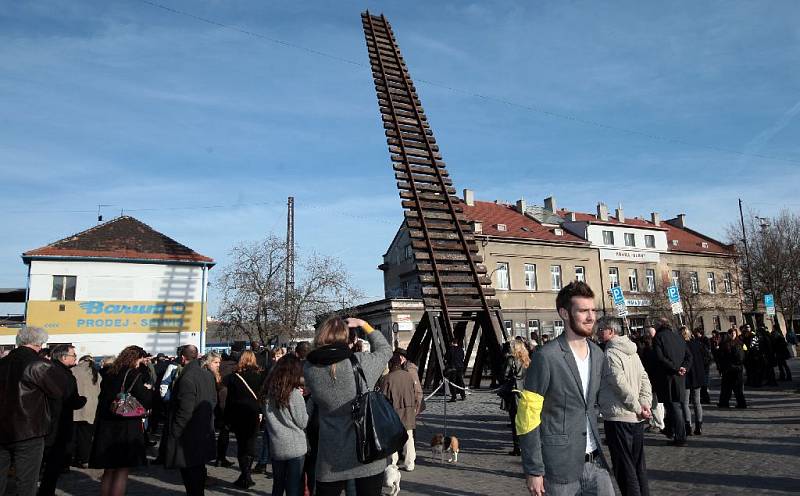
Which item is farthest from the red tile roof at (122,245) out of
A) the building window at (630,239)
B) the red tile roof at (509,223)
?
the building window at (630,239)

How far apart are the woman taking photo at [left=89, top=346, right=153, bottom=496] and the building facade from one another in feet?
115

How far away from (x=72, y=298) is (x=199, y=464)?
26.2m

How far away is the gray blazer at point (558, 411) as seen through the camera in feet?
11.1

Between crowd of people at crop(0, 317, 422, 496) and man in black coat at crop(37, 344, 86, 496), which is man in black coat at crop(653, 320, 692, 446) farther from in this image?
man in black coat at crop(37, 344, 86, 496)

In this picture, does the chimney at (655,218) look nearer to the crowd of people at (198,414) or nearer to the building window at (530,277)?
the building window at (530,277)

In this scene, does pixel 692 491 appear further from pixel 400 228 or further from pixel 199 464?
pixel 400 228

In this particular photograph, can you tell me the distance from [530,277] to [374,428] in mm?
40617

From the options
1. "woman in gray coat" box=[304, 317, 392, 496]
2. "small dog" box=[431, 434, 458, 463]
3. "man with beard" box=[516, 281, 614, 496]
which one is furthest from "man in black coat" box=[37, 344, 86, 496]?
"man with beard" box=[516, 281, 614, 496]

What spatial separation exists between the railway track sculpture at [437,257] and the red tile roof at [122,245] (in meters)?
17.6

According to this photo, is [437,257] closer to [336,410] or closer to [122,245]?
[336,410]

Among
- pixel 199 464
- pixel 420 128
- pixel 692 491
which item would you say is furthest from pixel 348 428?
pixel 420 128

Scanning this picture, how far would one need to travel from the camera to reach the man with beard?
3.32m

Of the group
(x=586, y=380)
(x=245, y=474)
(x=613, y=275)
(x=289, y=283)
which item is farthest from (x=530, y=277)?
(x=586, y=380)

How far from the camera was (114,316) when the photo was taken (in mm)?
28578
